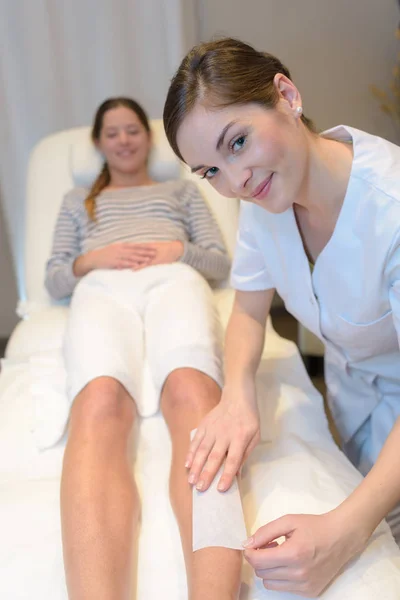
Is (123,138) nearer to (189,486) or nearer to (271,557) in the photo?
(189,486)

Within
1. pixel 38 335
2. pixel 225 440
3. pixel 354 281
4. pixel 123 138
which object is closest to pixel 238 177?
pixel 354 281

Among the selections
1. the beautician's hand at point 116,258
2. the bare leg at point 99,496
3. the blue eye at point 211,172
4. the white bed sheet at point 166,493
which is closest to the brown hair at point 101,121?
the beautician's hand at point 116,258

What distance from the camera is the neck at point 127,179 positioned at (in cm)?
180

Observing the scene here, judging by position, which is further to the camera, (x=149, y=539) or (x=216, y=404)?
(x=216, y=404)

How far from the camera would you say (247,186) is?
0.82 meters

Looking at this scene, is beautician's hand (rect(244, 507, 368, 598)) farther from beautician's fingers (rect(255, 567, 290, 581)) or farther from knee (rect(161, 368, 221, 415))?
knee (rect(161, 368, 221, 415))

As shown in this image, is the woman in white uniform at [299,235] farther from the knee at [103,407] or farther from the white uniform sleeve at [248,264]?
the knee at [103,407]

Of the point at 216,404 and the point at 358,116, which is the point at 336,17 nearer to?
the point at 358,116

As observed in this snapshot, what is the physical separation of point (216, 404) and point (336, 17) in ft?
6.26

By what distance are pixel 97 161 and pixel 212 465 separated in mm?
1229

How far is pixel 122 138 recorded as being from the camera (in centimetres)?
172

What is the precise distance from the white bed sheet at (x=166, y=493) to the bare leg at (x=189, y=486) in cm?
4

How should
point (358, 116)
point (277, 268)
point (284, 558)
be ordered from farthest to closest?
1. point (358, 116)
2. point (277, 268)
3. point (284, 558)

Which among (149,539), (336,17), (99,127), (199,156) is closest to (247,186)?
(199,156)
